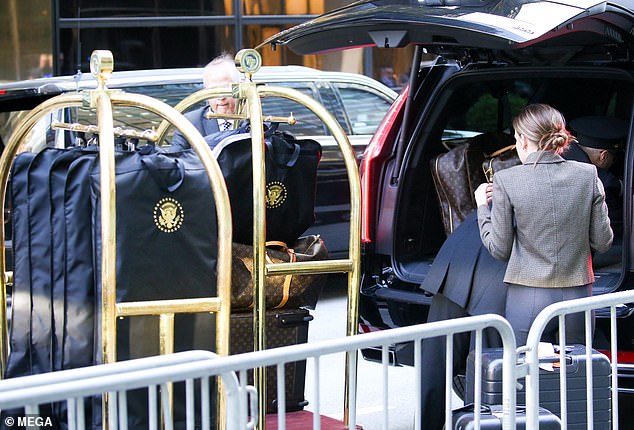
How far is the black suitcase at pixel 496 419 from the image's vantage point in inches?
151

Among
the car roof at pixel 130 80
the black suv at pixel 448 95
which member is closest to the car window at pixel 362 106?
the car roof at pixel 130 80

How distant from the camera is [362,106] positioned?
29.6 ft

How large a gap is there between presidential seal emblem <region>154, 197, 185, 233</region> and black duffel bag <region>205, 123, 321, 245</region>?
0.52m

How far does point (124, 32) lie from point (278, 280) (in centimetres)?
957

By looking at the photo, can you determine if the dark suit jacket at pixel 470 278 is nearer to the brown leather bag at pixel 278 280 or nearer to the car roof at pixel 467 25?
the brown leather bag at pixel 278 280

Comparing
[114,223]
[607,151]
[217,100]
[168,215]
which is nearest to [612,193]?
[607,151]

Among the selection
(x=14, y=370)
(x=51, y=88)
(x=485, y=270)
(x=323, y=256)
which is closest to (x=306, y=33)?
(x=323, y=256)

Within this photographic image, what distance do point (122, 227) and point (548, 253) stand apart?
5.50 feet

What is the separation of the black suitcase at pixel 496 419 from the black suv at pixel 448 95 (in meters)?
0.87

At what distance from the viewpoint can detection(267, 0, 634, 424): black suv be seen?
174 inches

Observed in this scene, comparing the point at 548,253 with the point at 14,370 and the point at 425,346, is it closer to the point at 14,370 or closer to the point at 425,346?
the point at 425,346

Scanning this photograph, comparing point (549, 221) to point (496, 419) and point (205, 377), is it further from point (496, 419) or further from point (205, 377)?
point (205, 377)

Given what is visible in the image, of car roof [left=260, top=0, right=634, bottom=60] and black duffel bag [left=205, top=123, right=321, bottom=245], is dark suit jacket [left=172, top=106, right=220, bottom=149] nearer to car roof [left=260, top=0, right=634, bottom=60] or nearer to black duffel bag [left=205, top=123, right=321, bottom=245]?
car roof [left=260, top=0, right=634, bottom=60]

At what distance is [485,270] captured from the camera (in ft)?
15.3
